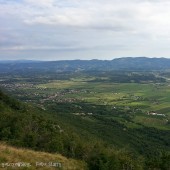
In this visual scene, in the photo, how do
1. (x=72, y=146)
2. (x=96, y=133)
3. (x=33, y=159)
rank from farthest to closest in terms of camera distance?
(x=96, y=133)
(x=72, y=146)
(x=33, y=159)

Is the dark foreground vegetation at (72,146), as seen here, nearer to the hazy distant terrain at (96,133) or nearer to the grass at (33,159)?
the hazy distant terrain at (96,133)

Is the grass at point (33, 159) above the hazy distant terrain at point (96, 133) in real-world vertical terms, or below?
above

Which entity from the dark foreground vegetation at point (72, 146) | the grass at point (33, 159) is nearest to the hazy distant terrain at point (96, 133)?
the dark foreground vegetation at point (72, 146)

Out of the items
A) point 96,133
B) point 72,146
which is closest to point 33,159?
point 72,146

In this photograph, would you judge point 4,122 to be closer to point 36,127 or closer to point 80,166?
point 36,127

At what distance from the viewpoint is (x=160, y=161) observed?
150 ft

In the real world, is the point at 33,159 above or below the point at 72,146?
above

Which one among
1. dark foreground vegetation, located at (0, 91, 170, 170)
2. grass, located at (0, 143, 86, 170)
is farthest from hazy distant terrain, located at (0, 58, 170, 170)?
grass, located at (0, 143, 86, 170)

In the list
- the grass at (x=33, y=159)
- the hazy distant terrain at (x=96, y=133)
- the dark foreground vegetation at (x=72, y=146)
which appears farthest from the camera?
the hazy distant terrain at (x=96, y=133)

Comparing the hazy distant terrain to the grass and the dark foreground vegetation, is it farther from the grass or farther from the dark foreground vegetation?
the grass

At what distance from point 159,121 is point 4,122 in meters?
111

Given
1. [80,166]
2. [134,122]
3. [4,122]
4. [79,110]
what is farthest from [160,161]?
[79,110]

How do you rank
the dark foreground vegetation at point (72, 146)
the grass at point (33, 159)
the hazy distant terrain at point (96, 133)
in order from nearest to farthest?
the grass at point (33, 159), the dark foreground vegetation at point (72, 146), the hazy distant terrain at point (96, 133)

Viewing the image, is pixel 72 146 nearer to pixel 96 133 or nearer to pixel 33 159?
pixel 33 159
